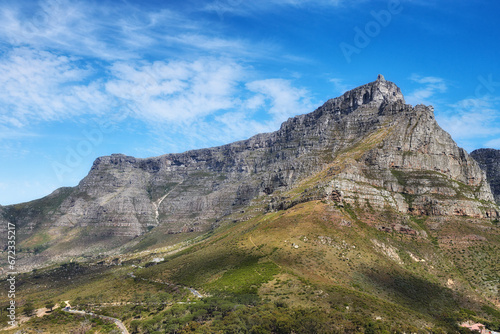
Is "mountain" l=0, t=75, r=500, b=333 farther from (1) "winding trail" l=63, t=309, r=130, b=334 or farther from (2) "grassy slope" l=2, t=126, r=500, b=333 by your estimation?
(1) "winding trail" l=63, t=309, r=130, b=334

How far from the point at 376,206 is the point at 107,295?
12121 cm

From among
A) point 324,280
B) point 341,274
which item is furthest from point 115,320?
point 341,274

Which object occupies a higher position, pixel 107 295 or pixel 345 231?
pixel 345 231

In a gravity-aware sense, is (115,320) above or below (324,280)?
below

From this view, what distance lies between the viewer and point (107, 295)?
136 metres

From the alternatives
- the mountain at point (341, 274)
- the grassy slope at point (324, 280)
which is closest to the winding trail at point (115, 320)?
the mountain at point (341, 274)

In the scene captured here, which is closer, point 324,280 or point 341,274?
point 324,280

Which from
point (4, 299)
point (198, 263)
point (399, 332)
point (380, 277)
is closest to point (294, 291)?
point (399, 332)

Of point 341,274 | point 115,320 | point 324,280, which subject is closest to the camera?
point 115,320

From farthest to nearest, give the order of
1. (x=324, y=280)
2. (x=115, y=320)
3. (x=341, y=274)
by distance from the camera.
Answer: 1. (x=341, y=274)
2. (x=324, y=280)
3. (x=115, y=320)

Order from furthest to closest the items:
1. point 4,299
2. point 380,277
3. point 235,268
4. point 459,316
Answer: point 4,299, point 235,268, point 380,277, point 459,316

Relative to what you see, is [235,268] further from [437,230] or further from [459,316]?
[437,230]

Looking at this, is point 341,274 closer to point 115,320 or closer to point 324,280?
point 324,280

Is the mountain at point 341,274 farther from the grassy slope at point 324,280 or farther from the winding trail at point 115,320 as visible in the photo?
the winding trail at point 115,320
